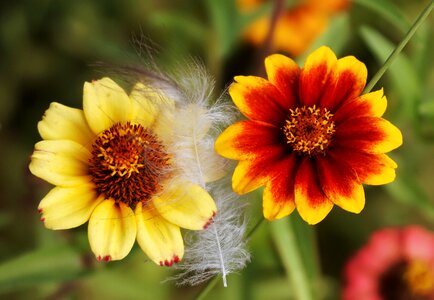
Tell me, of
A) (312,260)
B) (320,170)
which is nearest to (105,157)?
(320,170)

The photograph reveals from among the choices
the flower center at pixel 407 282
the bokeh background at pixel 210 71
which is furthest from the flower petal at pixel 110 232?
the flower center at pixel 407 282

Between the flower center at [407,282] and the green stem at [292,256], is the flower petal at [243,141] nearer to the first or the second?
the green stem at [292,256]

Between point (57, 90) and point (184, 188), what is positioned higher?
point (184, 188)

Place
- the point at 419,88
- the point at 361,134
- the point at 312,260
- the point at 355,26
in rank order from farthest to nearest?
the point at 355,26 < the point at 419,88 < the point at 312,260 < the point at 361,134

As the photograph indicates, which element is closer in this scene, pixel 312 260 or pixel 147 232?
pixel 147 232

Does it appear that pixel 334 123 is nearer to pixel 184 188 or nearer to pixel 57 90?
pixel 184 188


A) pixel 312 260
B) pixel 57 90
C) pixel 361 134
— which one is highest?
pixel 361 134

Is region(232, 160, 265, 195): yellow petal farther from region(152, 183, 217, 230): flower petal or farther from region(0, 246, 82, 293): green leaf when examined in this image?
region(0, 246, 82, 293): green leaf

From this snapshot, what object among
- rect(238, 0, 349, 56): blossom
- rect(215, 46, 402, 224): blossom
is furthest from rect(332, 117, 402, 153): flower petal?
rect(238, 0, 349, 56): blossom
